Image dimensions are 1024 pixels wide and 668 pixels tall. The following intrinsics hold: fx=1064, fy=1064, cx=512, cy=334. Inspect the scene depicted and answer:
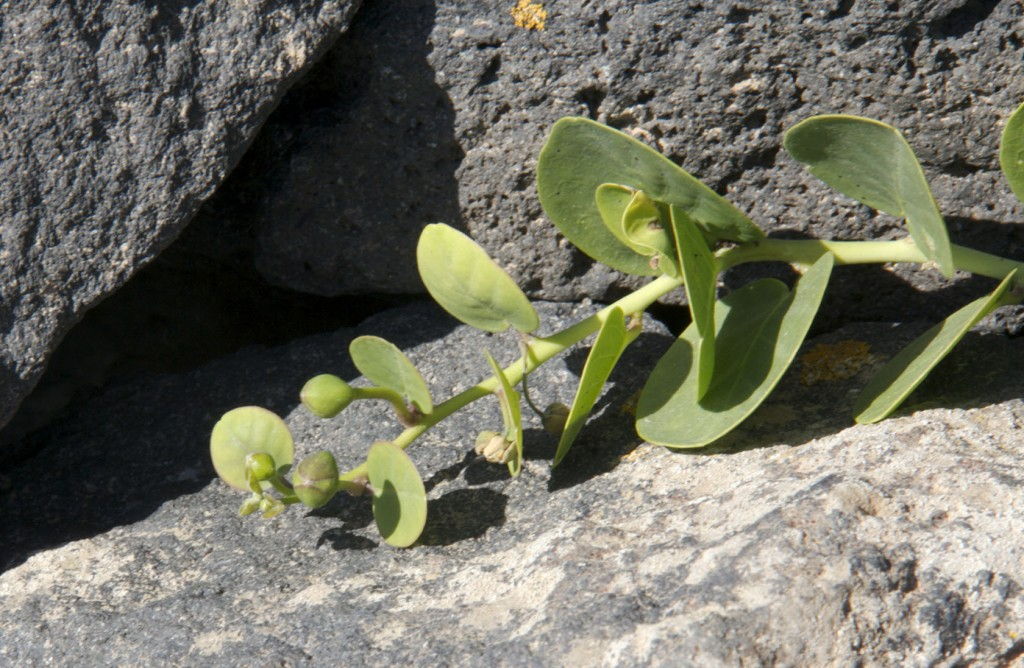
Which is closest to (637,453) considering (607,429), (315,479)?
(607,429)

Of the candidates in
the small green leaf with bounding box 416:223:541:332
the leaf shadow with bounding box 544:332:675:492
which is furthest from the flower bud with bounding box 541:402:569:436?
the small green leaf with bounding box 416:223:541:332

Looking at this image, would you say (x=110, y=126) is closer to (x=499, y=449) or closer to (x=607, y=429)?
(x=499, y=449)

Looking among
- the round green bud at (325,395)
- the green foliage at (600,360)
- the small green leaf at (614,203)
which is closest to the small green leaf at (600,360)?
the green foliage at (600,360)

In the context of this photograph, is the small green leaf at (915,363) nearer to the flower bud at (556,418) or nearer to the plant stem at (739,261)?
the plant stem at (739,261)

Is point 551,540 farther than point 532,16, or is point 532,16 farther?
point 532,16

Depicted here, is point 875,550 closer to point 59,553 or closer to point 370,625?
point 370,625

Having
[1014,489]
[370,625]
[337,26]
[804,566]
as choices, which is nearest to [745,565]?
[804,566]
